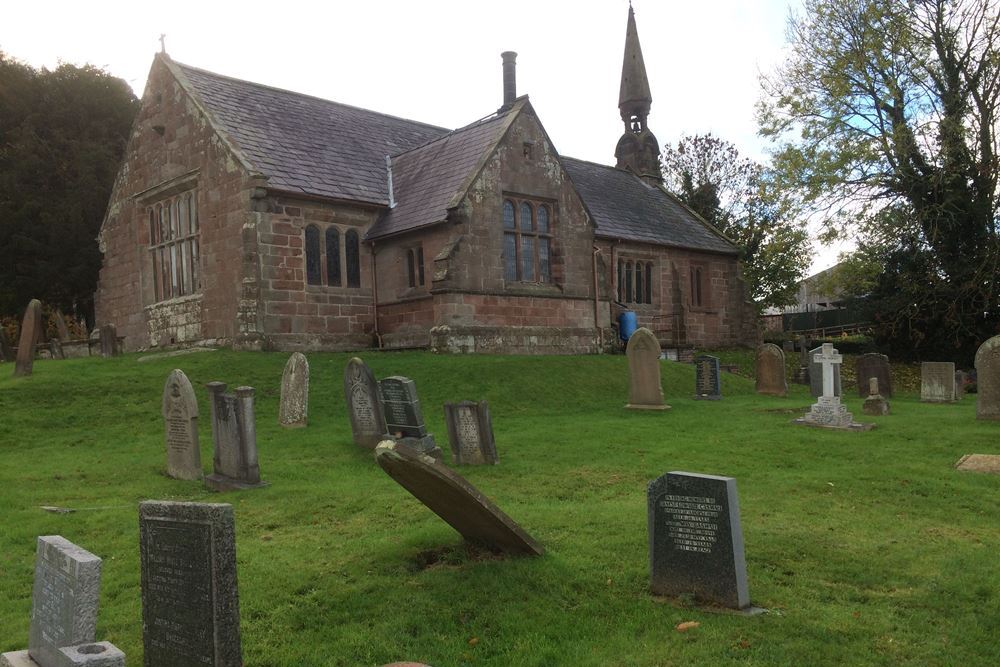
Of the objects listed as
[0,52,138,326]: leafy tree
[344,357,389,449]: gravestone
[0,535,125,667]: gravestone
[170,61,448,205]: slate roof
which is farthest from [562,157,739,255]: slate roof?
[0,535,125,667]: gravestone

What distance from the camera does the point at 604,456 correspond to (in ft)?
38.0

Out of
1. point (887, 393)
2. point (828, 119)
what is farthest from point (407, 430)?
point (828, 119)

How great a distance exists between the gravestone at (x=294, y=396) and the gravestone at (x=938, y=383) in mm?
14757

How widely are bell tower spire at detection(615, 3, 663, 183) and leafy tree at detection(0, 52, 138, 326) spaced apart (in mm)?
23545

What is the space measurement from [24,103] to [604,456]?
1174 inches

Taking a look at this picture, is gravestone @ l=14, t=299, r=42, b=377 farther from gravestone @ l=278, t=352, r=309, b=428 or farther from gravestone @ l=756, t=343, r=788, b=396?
gravestone @ l=756, t=343, r=788, b=396

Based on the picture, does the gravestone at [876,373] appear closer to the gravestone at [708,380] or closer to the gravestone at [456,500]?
the gravestone at [708,380]

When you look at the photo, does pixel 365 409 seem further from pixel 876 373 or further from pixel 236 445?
pixel 876 373

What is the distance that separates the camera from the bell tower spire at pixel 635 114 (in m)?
40.2

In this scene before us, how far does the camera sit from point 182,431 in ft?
33.4

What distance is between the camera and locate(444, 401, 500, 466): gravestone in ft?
36.5

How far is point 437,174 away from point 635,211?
12394mm

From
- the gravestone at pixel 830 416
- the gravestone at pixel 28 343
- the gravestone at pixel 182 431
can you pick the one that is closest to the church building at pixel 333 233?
the gravestone at pixel 28 343

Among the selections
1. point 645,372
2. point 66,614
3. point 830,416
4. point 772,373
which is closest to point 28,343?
point 645,372
